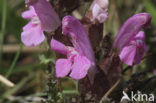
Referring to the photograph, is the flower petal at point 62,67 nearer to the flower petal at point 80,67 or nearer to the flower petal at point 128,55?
the flower petal at point 80,67

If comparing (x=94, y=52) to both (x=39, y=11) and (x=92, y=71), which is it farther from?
(x=39, y=11)

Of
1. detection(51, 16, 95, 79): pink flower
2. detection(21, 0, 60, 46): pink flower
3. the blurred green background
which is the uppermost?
detection(21, 0, 60, 46): pink flower

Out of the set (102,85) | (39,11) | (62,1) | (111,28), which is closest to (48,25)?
(39,11)

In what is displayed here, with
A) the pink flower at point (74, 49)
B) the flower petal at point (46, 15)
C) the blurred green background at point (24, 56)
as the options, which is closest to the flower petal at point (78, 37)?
the pink flower at point (74, 49)

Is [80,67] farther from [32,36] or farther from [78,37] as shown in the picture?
[32,36]

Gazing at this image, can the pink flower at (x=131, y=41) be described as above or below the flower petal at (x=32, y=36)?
below

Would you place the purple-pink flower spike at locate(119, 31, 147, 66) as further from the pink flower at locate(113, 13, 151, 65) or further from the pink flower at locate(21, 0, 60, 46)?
the pink flower at locate(21, 0, 60, 46)

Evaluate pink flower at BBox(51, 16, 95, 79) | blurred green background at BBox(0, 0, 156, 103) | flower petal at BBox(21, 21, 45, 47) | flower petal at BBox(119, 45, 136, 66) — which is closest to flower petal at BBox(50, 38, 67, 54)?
pink flower at BBox(51, 16, 95, 79)
